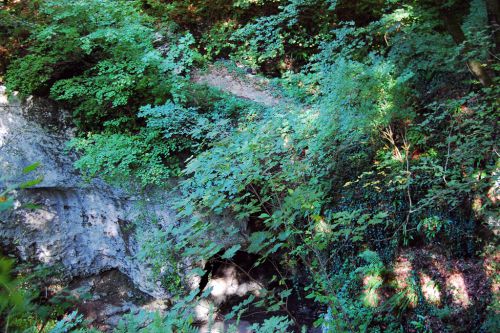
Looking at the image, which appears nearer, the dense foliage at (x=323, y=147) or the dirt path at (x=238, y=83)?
the dense foliage at (x=323, y=147)

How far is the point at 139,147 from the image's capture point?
243 inches

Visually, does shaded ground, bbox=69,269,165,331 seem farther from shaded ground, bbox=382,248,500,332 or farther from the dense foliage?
shaded ground, bbox=382,248,500,332

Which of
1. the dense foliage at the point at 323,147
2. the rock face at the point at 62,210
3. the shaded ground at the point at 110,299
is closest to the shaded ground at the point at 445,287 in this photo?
the dense foliage at the point at 323,147

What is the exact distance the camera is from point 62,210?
6609 millimetres

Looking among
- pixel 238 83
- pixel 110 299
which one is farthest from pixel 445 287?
pixel 110 299

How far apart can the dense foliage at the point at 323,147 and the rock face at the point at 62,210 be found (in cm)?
35

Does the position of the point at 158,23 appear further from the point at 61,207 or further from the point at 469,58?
the point at 469,58

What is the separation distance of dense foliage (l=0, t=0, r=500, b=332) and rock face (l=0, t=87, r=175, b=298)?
351mm

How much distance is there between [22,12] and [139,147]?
3.13 m

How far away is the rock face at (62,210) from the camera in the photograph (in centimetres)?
630

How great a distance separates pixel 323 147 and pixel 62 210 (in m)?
4.72

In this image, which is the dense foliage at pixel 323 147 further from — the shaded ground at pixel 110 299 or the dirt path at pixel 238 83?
the shaded ground at pixel 110 299

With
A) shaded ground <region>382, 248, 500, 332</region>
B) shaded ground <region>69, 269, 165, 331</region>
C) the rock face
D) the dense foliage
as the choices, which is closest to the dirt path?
the dense foliage

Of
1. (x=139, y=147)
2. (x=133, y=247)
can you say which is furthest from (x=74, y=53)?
(x=133, y=247)
